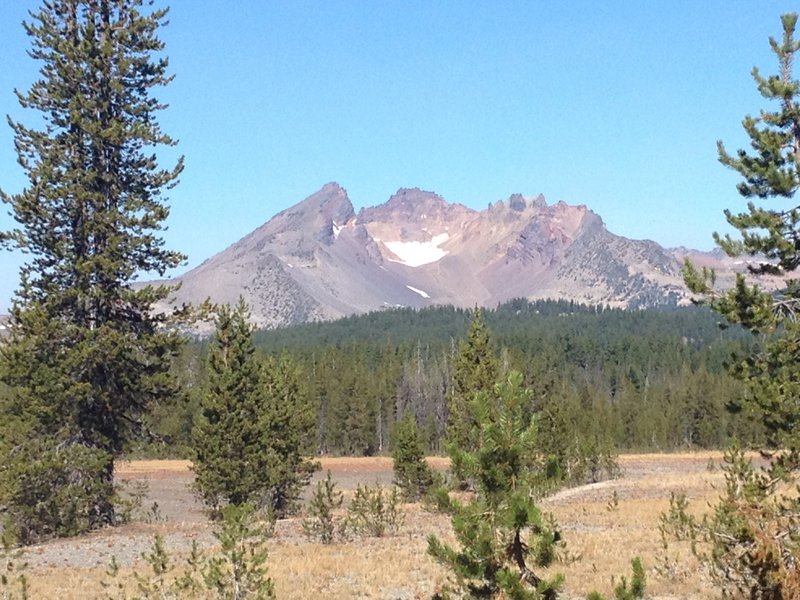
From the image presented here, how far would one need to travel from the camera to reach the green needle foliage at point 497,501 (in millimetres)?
6371

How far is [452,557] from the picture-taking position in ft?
21.4

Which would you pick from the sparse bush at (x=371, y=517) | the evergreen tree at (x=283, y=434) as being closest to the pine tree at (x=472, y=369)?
the evergreen tree at (x=283, y=434)

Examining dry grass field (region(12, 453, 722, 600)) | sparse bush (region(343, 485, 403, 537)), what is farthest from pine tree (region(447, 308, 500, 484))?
sparse bush (region(343, 485, 403, 537))

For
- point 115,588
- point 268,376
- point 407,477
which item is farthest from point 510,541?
point 407,477

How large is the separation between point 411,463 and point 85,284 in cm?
2054

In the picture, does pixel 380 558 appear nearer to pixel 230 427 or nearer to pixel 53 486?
pixel 53 486

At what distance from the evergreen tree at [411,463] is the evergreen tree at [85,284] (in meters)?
16.8

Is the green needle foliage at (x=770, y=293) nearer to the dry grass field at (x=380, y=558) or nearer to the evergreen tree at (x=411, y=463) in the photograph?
the dry grass field at (x=380, y=558)

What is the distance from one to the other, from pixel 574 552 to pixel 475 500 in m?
10.7

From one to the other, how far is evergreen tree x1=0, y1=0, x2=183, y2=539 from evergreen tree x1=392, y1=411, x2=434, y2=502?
1678 centimetres

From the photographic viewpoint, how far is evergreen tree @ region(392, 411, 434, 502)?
37438mm

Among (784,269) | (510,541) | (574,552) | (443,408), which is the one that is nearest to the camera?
(510,541)

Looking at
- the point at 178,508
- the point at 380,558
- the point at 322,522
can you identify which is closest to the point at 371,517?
the point at 322,522

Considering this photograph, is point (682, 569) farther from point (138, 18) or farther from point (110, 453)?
point (138, 18)
